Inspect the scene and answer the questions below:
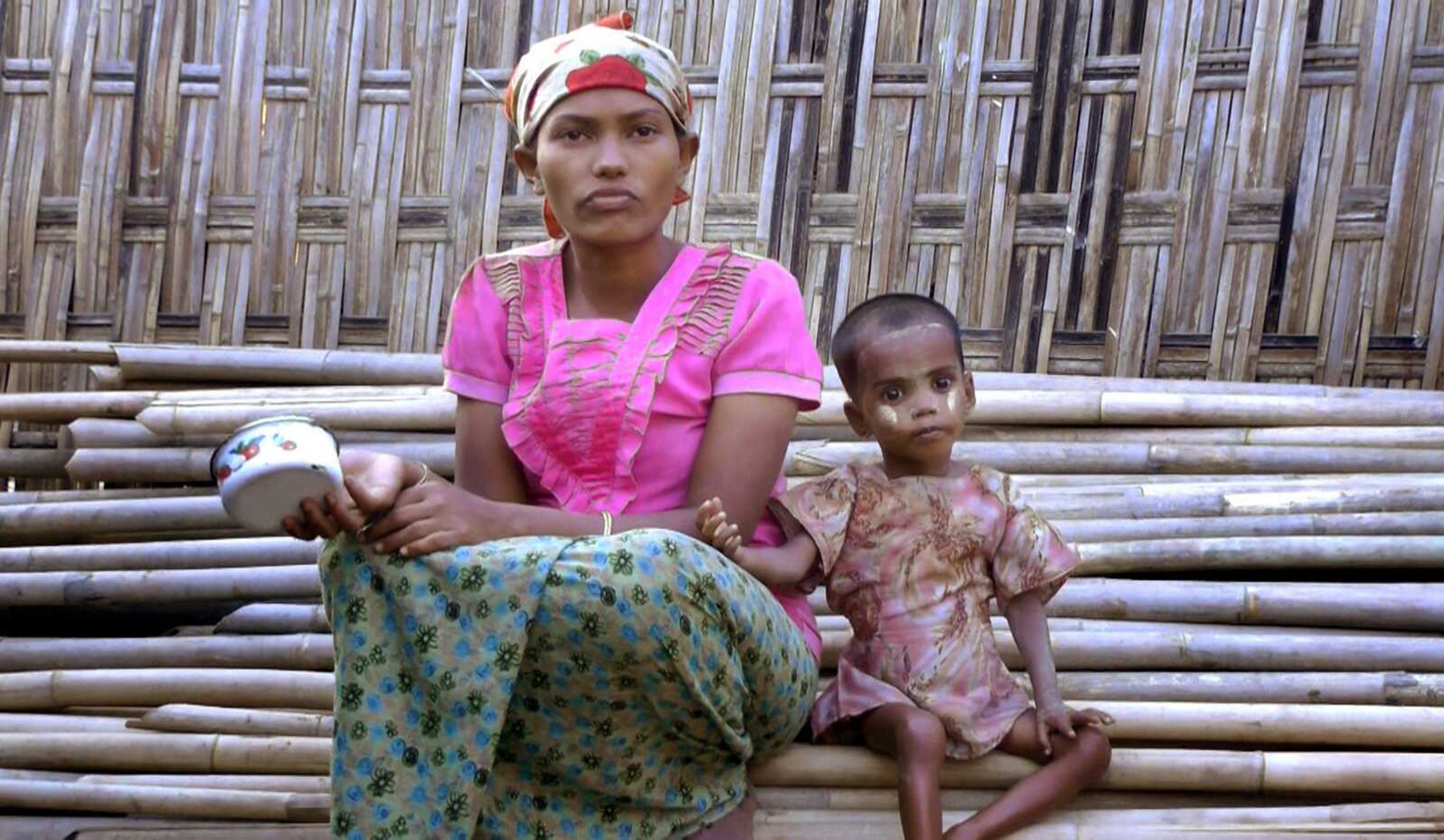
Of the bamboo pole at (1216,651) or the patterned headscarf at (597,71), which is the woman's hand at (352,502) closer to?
the patterned headscarf at (597,71)

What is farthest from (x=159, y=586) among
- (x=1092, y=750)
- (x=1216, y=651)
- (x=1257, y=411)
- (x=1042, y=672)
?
(x=1257, y=411)

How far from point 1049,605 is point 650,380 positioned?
859mm

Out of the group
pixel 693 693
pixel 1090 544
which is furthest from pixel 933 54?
pixel 693 693

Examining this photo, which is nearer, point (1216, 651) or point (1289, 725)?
point (1289, 725)

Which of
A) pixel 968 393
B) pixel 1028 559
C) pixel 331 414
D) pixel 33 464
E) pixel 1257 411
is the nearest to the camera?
pixel 1028 559

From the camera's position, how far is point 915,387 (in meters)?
2.74

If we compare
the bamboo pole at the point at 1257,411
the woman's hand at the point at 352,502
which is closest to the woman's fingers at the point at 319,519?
the woman's hand at the point at 352,502

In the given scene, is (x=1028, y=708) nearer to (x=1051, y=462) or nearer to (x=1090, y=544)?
(x=1090, y=544)

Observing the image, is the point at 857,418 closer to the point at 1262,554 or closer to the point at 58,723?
the point at 1262,554

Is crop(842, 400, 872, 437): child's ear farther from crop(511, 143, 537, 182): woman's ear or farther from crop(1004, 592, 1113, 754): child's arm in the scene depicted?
crop(511, 143, 537, 182): woman's ear

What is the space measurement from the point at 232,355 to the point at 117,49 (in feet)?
3.06

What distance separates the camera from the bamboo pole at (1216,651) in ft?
9.70

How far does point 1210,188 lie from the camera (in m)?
4.05

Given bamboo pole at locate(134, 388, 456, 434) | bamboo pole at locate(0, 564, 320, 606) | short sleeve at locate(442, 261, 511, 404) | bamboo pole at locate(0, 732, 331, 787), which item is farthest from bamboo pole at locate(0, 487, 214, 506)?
short sleeve at locate(442, 261, 511, 404)
